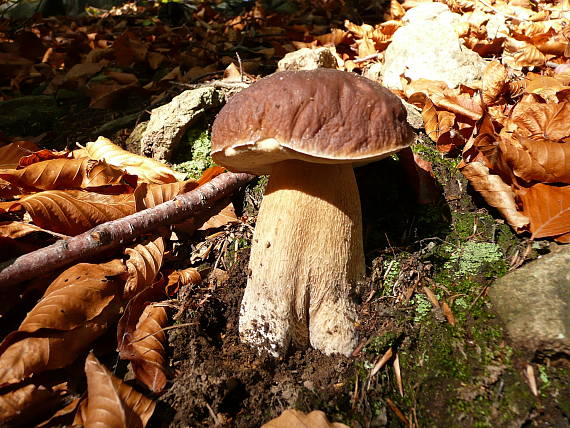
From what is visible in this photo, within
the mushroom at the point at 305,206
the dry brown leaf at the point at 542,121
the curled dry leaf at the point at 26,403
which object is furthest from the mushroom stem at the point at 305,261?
the dry brown leaf at the point at 542,121

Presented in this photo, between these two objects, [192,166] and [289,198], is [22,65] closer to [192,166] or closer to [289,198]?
[192,166]

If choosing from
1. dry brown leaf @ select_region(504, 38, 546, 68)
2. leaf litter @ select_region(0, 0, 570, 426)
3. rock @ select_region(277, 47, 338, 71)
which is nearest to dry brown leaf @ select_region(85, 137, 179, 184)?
leaf litter @ select_region(0, 0, 570, 426)

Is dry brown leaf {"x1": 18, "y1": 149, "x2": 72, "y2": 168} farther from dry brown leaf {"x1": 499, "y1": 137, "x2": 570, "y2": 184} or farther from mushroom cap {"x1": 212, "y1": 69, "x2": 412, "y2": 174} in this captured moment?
dry brown leaf {"x1": 499, "y1": 137, "x2": 570, "y2": 184}

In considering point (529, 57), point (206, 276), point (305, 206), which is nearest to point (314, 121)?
point (305, 206)

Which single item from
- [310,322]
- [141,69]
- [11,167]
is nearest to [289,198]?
[310,322]

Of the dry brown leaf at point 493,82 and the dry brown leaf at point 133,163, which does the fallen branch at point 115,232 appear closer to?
the dry brown leaf at point 133,163
